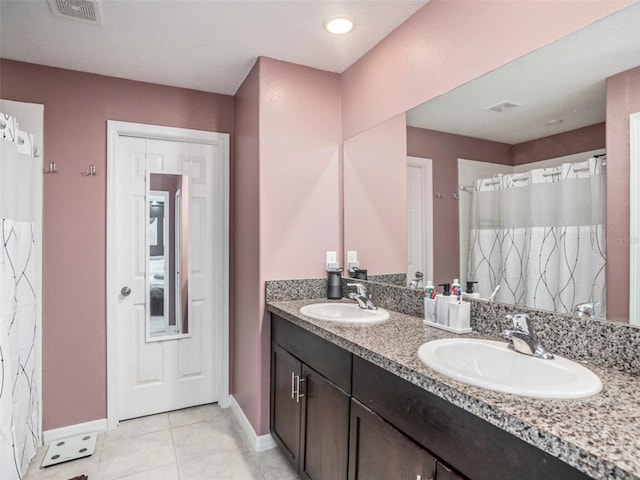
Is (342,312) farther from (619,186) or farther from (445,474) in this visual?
(619,186)

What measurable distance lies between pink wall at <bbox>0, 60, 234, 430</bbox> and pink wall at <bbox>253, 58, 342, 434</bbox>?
1077mm

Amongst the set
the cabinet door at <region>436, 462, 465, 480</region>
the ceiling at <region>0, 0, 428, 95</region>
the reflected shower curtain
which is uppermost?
the ceiling at <region>0, 0, 428, 95</region>

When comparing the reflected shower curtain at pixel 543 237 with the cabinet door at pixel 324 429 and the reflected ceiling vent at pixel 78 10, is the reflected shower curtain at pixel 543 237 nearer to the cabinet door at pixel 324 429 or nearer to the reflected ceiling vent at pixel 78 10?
the cabinet door at pixel 324 429

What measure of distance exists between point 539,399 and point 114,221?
2.62 m

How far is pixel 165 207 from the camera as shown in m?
2.74

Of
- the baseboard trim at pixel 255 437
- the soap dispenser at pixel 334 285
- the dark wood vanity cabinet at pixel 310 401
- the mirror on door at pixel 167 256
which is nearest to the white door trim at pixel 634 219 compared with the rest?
the dark wood vanity cabinet at pixel 310 401

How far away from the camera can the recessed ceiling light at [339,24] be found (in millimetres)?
1916

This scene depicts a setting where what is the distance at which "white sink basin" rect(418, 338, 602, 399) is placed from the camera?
0.92 metres

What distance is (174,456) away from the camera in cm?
222

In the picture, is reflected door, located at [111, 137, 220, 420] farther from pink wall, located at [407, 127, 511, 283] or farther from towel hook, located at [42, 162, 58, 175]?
pink wall, located at [407, 127, 511, 283]

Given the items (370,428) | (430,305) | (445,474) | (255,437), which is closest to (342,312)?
(430,305)

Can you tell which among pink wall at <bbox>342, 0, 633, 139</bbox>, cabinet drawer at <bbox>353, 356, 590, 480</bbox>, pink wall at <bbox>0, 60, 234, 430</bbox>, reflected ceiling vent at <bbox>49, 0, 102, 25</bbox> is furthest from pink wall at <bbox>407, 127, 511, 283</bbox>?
pink wall at <bbox>0, 60, 234, 430</bbox>

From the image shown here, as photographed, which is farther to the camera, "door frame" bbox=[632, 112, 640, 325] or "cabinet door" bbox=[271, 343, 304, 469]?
"cabinet door" bbox=[271, 343, 304, 469]

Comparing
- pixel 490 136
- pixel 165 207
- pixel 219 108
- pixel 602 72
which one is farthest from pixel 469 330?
pixel 219 108
